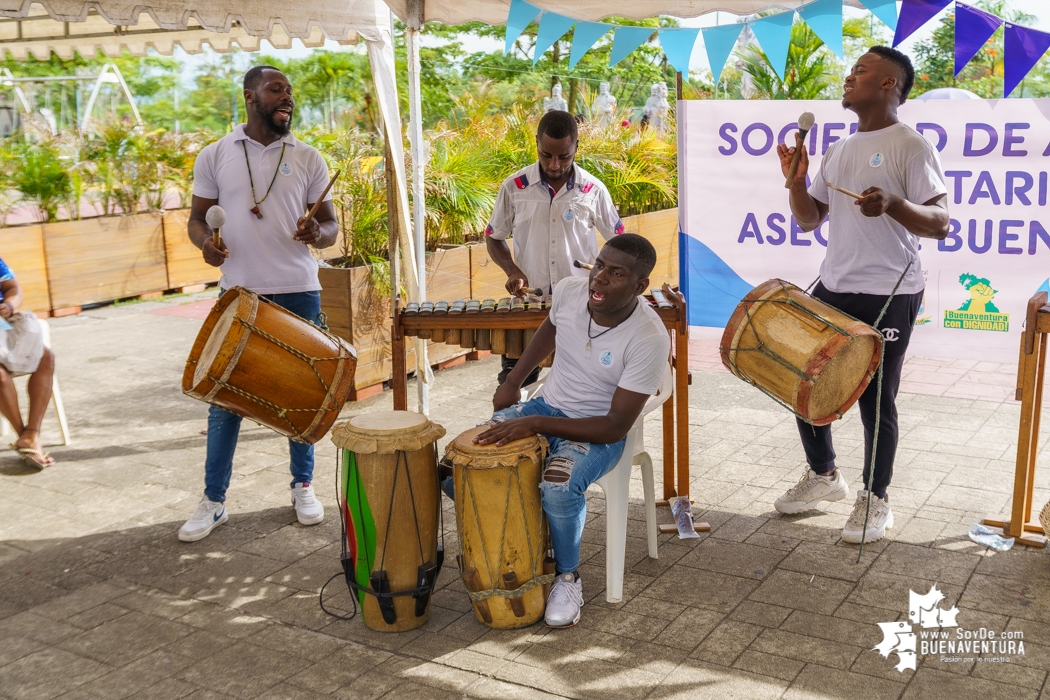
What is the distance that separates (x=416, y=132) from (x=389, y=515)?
2892 millimetres

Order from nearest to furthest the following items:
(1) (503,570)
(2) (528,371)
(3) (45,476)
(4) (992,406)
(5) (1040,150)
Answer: (1) (503,570), (2) (528,371), (5) (1040,150), (3) (45,476), (4) (992,406)

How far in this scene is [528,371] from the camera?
13.4ft

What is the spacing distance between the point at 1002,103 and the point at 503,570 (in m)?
3.39

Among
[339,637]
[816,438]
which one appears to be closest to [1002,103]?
[816,438]

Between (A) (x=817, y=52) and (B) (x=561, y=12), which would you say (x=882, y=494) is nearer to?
(B) (x=561, y=12)

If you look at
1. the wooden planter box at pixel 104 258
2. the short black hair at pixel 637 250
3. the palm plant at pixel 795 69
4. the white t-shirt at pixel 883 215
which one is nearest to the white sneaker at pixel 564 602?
the short black hair at pixel 637 250

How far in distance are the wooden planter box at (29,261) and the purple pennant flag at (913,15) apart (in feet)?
25.4

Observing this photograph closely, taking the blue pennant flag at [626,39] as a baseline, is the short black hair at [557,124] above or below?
below

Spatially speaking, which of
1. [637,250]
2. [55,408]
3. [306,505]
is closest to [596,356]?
[637,250]

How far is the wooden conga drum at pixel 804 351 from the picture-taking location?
373 cm

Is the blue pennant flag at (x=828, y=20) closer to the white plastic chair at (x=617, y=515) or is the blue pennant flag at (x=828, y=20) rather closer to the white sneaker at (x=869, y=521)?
the white sneaker at (x=869, y=521)

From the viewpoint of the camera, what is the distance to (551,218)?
4.94m

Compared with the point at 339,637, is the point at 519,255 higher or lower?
higher

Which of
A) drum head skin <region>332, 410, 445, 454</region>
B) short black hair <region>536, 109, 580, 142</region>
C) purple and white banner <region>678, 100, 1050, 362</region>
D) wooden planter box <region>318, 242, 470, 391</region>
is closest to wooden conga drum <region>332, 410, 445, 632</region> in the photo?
drum head skin <region>332, 410, 445, 454</region>
